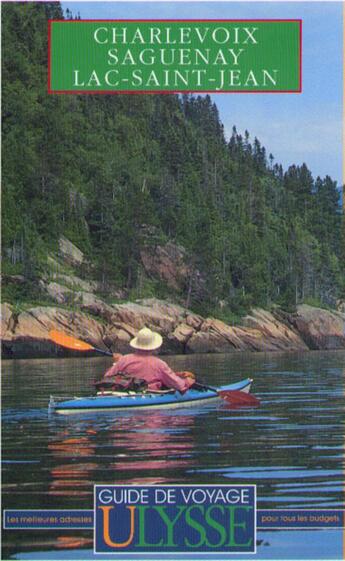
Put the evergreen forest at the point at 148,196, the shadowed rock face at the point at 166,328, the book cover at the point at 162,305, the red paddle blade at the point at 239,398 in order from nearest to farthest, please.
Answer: the book cover at the point at 162,305 → the red paddle blade at the point at 239,398 → the shadowed rock face at the point at 166,328 → the evergreen forest at the point at 148,196

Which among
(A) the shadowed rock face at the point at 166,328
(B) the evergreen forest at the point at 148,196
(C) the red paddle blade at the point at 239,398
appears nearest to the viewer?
(C) the red paddle blade at the point at 239,398

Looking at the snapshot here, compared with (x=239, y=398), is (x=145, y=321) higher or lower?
higher

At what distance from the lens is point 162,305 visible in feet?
234

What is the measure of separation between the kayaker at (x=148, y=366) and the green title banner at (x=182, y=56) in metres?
6.62

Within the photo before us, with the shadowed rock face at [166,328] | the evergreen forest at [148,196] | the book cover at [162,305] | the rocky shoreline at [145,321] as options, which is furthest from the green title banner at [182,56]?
the evergreen forest at [148,196]

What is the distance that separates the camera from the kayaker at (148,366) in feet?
57.1

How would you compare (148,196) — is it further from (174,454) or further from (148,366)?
(174,454)

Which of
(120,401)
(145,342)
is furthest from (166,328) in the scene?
(145,342)

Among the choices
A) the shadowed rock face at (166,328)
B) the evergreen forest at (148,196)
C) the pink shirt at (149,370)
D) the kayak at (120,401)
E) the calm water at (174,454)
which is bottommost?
the calm water at (174,454)

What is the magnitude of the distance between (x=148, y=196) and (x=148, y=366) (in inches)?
2699

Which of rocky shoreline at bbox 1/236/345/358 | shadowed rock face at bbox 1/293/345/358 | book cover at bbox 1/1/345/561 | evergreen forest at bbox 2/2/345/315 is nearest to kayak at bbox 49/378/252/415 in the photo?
book cover at bbox 1/1/345/561

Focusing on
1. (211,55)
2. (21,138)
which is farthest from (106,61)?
(21,138)

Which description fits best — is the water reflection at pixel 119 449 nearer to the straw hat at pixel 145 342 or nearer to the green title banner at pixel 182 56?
the straw hat at pixel 145 342

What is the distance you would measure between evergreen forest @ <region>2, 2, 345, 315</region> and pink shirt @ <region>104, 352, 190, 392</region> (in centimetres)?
4442
